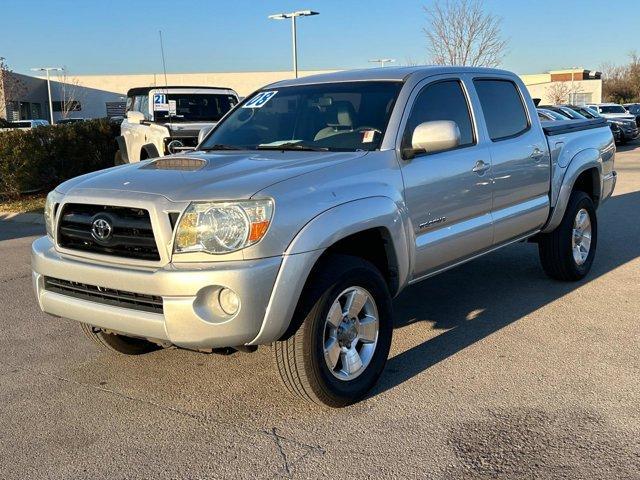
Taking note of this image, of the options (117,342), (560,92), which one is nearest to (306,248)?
(117,342)

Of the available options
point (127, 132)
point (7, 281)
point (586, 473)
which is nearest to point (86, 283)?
point (586, 473)

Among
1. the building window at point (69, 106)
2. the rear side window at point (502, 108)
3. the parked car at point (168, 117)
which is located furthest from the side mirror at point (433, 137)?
the building window at point (69, 106)

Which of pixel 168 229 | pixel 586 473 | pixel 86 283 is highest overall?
pixel 168 229

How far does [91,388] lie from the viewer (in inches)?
163

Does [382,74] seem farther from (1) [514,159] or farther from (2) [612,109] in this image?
(2) [612,109]

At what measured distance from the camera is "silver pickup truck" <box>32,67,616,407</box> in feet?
10.7

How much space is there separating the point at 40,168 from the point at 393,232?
1127 centimetres

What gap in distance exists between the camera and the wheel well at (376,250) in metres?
3.88

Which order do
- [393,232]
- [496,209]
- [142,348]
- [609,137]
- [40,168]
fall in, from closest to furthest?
[393,232] → [142,348] → [496,209] → [609,137] → [40,168]

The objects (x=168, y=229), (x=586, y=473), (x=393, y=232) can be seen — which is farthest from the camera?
(x=393, y=232)

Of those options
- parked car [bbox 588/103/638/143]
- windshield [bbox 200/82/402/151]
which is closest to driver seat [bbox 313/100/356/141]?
windshield [bbox 200/82/402/151]

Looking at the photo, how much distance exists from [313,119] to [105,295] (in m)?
1.90

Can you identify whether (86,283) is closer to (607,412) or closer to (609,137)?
(607,412)

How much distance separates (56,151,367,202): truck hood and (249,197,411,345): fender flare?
0.30 m
